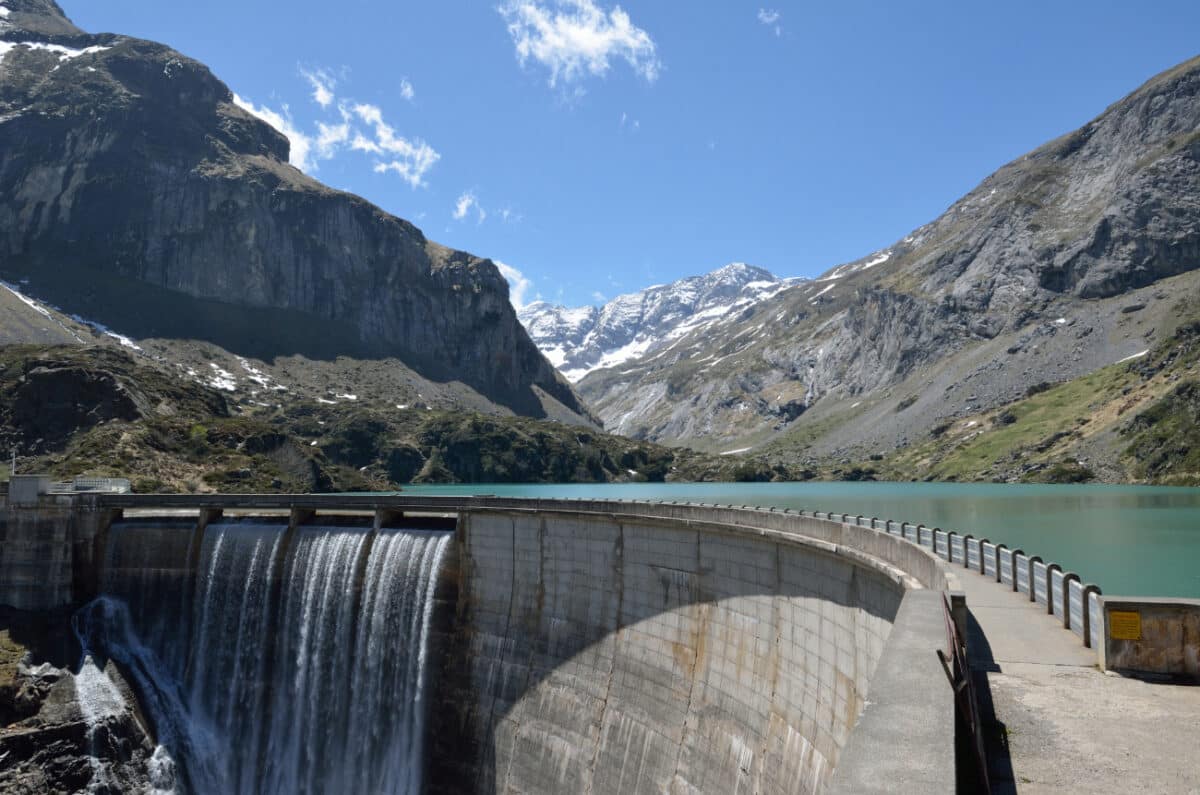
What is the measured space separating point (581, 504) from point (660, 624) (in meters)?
8.32

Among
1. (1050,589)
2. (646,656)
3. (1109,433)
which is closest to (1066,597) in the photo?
(1050,589)

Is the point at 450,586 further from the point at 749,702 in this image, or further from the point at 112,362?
the point at 112,362

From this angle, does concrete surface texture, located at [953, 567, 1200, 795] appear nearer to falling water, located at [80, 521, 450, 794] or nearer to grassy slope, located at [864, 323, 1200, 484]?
falling water, located at [80, 521, 450, 794]

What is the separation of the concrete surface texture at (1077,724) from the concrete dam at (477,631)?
4.61 feet

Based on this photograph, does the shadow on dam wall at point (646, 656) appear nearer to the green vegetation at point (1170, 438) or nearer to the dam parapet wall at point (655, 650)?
the dam parapet wall at point (655, 650)

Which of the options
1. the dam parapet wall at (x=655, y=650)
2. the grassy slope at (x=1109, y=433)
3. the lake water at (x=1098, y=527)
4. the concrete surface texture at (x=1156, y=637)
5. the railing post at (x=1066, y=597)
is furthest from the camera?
the grassy slope at (x=1109, y=433)

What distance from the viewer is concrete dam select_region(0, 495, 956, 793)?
1958 centimetres

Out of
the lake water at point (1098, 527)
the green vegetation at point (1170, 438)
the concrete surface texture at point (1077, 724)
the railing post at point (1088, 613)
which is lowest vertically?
the lake water at point (1098, 527)

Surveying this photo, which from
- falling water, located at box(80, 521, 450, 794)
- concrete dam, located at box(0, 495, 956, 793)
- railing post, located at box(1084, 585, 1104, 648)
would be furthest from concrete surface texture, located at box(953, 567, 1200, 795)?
falling water, located at box(80, 521, 450, 794)

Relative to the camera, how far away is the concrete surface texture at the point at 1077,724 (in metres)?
7.27

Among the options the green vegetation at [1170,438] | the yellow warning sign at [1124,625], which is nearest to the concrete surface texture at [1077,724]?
the yellow warning sign at [1124,625]

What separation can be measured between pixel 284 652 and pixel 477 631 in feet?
30.7

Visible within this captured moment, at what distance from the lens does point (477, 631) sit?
31609mm

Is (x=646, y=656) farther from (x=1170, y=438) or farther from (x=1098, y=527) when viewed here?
(x=1170, y=438)
